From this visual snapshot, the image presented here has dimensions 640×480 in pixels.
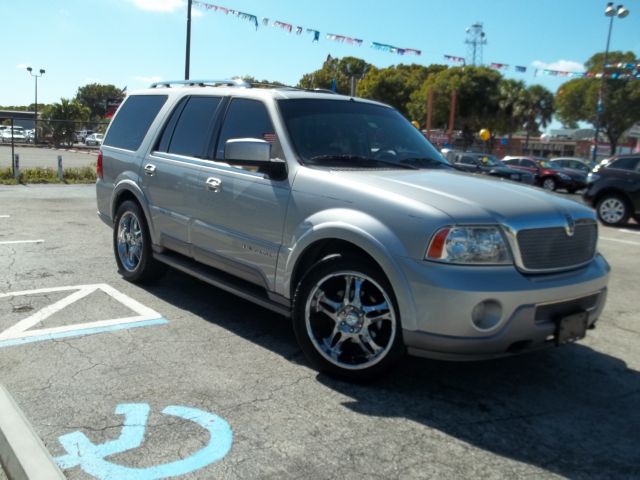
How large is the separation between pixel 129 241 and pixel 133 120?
4.09 feet

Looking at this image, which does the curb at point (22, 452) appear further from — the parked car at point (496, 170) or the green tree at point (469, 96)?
the green tree at point (469, 96)

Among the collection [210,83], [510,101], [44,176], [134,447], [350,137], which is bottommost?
[134,447]

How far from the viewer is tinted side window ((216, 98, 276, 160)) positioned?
443 centimetres

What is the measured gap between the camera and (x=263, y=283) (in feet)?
14.0

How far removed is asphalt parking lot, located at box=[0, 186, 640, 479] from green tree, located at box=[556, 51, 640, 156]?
45.7 m

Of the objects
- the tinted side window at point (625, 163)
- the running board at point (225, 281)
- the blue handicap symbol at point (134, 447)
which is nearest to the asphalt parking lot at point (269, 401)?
the blue handicap symbol at point (134, 447)

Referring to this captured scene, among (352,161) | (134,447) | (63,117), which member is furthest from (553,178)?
(63,117)

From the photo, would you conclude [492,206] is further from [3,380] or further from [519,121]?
[519,121]

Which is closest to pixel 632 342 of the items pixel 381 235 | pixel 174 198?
pixel 381 235

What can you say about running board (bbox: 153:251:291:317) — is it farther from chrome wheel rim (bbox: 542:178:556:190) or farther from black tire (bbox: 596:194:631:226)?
chrome wheel rim (bbox: 542:178:556:190)

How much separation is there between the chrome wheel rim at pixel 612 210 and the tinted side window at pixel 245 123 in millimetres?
10624

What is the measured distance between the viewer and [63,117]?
46219mm

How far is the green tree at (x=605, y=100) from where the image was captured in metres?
47.6

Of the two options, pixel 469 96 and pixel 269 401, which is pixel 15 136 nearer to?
pixel 469 96
